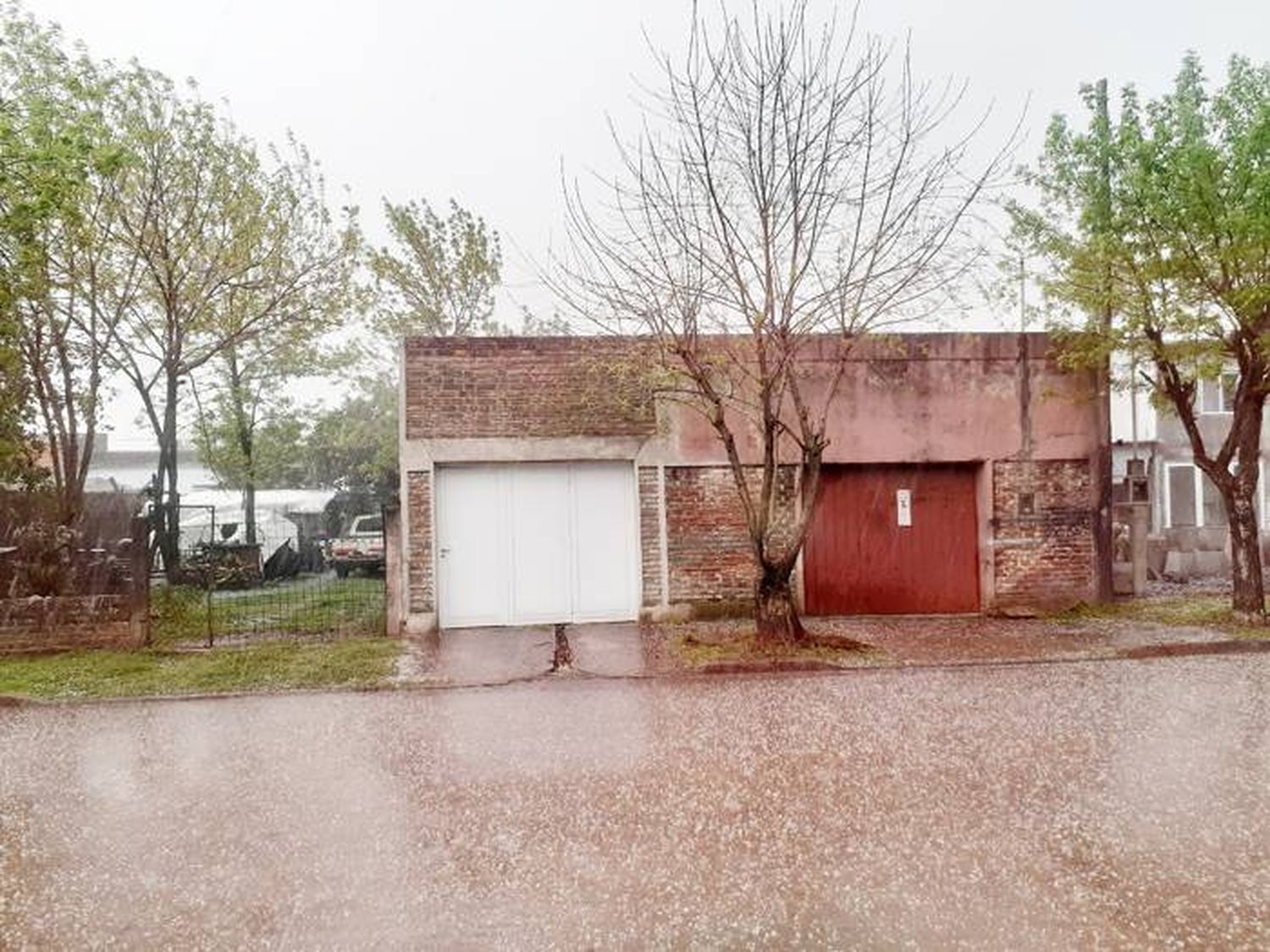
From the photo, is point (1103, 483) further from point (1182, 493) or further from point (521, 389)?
point (1182, 493)

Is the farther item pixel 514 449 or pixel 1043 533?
pixel 1043 533

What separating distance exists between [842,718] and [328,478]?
2628 centimetres

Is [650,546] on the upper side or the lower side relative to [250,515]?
lower

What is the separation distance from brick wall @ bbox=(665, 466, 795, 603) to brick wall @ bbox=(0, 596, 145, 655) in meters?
6.00

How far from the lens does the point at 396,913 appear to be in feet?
11.8

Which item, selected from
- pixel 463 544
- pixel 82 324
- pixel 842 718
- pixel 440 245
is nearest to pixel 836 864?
pixel 842 718

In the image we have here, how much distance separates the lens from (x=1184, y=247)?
9.26 meters

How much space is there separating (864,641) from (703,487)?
267cm

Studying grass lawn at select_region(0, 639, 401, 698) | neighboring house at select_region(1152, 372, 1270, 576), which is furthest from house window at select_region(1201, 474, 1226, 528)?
grass lawn at select_region(0, 639, 401, 698)

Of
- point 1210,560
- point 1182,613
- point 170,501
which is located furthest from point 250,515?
point 1210,560

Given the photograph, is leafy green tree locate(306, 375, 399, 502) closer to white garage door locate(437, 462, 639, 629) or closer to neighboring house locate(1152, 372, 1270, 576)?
white garage door locate(437, 462, 639, 629)

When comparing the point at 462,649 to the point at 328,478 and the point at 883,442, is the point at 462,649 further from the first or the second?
the point at 328,478

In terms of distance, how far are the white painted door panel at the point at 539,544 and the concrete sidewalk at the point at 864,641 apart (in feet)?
1.11

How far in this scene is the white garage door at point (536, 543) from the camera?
10.6 meters
